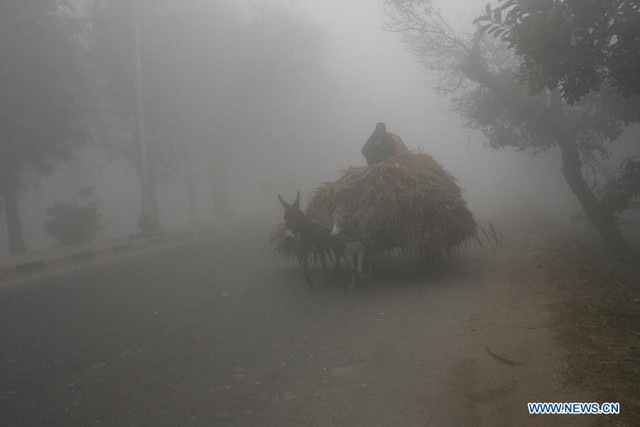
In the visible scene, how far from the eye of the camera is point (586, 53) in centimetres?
804

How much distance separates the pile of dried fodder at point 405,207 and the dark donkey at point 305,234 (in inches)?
21.5

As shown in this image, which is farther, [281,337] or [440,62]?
[440,62]

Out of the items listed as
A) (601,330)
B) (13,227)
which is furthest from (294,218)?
(13,227)

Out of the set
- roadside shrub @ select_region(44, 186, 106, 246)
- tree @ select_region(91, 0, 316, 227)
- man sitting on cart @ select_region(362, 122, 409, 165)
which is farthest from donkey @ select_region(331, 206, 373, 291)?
tree @ select_region(91, 0, 316, 227)

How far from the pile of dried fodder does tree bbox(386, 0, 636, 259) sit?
644 cm

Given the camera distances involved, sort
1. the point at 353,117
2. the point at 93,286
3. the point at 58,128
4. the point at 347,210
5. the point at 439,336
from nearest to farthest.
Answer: the point at 439,336, the point at 347,210, the point at 93,286, the point at 58,128, the point at 353,117

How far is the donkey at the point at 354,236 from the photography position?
8289 millimetres

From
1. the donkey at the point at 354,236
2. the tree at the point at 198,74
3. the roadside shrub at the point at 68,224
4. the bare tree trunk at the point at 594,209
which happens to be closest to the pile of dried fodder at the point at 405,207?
the donkey at the point at 354,236

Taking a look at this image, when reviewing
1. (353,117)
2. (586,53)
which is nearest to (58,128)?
(586,53)

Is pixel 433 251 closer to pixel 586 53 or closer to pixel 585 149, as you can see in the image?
pixel 586 53

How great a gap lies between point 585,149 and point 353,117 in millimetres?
38474

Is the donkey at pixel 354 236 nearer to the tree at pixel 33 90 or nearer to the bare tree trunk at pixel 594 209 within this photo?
the bare tree trunk at pixel 594 209

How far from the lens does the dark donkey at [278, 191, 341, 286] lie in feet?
26.8

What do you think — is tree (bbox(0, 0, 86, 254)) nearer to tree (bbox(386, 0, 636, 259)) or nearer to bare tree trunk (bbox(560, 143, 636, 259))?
tree (bbox(386, 0, 636, 259))
